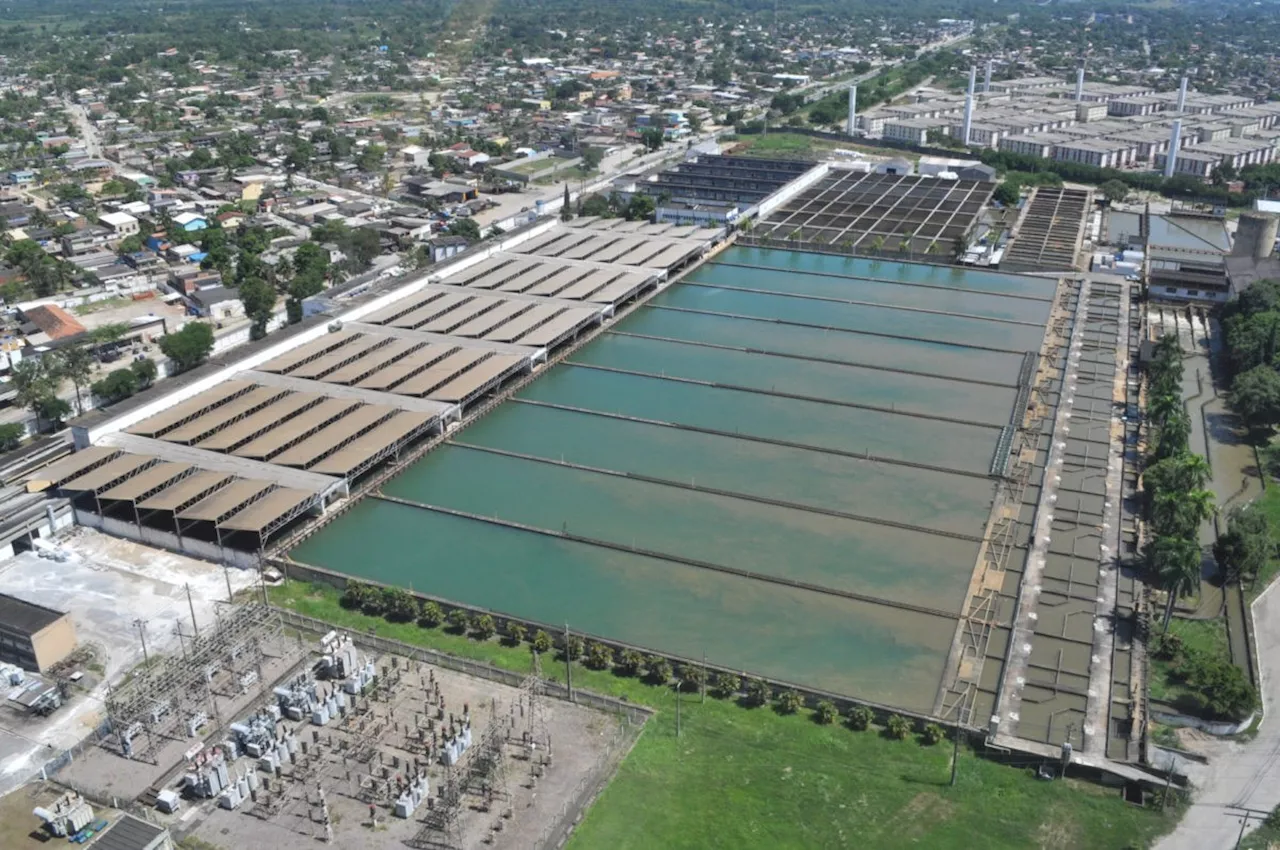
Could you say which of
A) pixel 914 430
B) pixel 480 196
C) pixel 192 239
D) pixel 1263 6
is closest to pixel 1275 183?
pixel 914 430

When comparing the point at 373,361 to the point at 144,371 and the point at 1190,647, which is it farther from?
the point at 1190,647

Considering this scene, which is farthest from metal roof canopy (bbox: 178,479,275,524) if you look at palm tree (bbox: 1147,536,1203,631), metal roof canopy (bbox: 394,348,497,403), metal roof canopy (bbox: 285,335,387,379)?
palm tree (bbox: 1147,536,1203,631)

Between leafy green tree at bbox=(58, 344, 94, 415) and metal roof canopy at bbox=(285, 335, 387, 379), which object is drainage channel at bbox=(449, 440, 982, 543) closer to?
metal roof canopy at bbox=(285, 335, 387, 379)

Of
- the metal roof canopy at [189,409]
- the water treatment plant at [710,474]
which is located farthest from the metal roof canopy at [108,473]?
the metal roof canopy at [189,409]

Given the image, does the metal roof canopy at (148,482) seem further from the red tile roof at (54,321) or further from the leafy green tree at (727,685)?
the leafy green tree at (727,685)

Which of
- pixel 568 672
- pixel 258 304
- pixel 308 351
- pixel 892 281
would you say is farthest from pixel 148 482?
pixel 892 281

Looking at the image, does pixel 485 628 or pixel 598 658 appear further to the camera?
pixel 485 628

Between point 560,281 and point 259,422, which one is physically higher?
point 560,281
